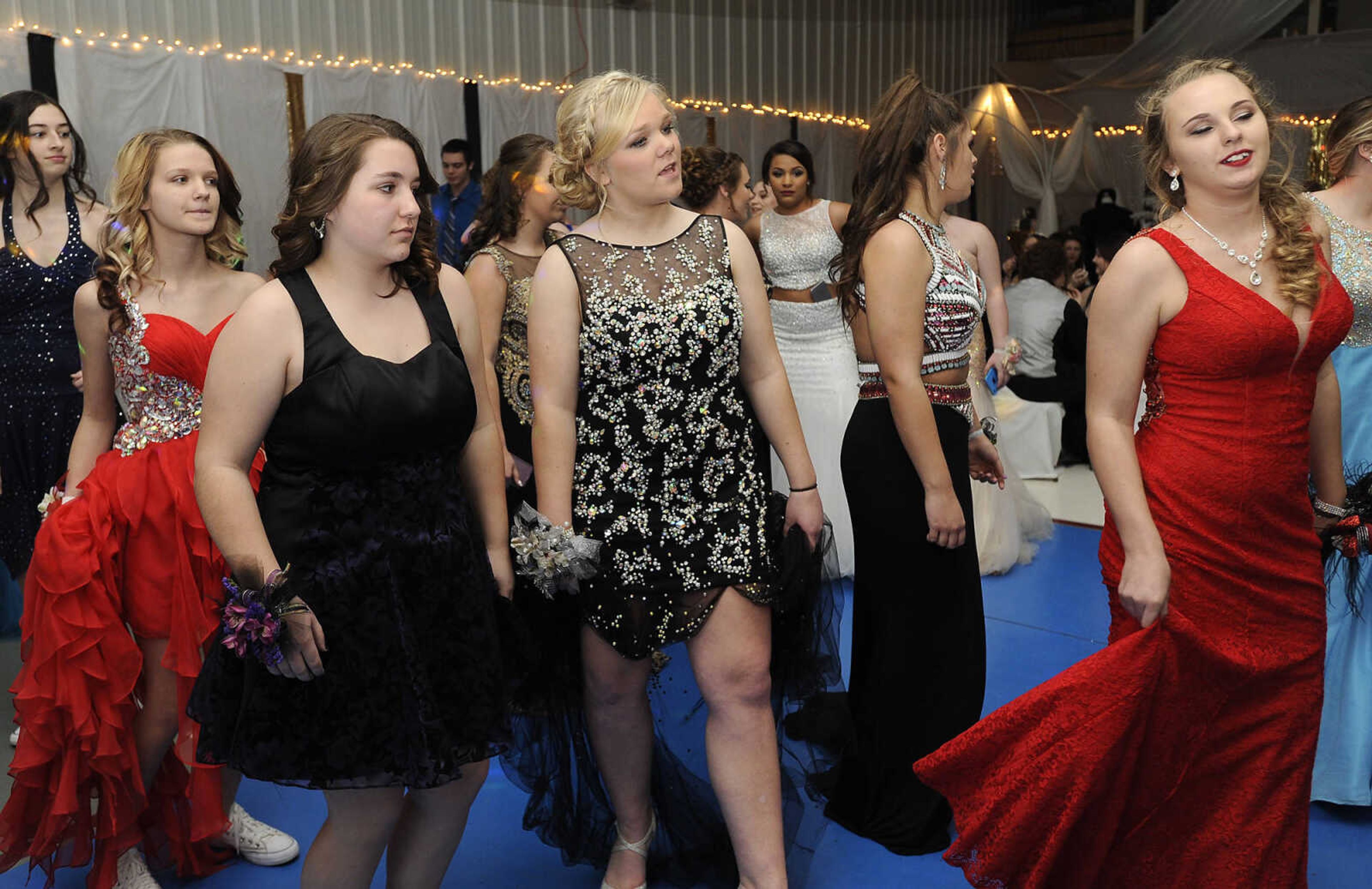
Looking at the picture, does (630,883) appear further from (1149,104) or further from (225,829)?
(1149,104)

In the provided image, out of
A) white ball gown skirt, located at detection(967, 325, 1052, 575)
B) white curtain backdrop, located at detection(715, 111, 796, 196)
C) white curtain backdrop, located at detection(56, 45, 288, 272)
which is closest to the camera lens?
white ball gown skirt, located at detection(967, 325, 1052, 575)

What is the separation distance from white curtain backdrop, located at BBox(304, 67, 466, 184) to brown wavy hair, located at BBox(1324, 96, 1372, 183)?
228 inches

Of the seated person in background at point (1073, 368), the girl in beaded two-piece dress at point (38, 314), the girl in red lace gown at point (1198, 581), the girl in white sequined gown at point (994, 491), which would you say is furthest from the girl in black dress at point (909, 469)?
the seated person in background at point (1073, 368)

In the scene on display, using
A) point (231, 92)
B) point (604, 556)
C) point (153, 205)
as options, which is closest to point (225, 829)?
point (604, 556)

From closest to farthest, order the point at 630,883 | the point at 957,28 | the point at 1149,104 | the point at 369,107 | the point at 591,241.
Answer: the point at 1149,104 → the point at 591,241 → the point at 630,883 → the point at 369,107 → the point at 957,28

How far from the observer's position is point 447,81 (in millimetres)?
8359

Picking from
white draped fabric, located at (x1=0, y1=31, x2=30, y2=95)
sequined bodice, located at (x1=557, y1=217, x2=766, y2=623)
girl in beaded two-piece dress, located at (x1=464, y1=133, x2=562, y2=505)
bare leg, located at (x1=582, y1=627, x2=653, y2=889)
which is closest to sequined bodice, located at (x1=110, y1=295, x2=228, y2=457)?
girl in beaded two-piece dress, located at (x1=464, y1=133, x2=562, y2=505)

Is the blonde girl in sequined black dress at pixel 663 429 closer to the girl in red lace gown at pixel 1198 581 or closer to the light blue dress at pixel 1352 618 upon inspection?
the girl in red lace gown at pixel 1198 581

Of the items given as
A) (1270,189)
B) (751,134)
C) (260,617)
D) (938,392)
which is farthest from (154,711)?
(751,134)

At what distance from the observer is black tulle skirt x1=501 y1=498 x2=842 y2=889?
248 cm

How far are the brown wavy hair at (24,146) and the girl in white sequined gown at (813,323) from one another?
2.60 metres

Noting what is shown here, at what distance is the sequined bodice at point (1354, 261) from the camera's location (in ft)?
9.07

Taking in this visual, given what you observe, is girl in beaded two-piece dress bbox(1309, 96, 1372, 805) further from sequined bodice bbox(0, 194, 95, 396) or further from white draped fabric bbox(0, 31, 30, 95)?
white draped fabric bbox(0, 31, 30, 95)

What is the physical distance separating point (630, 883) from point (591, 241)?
52.5 inches
